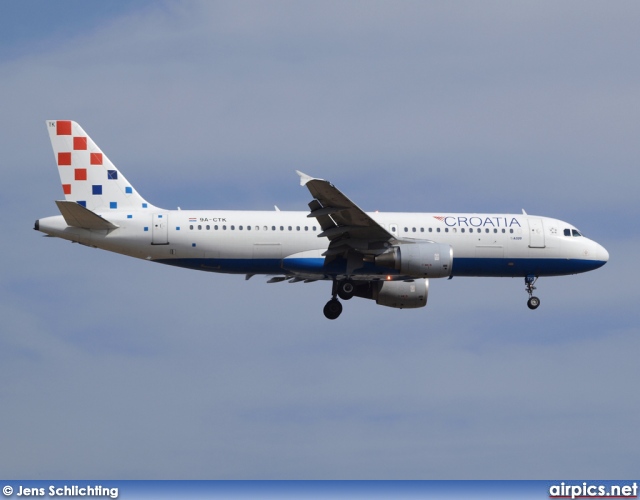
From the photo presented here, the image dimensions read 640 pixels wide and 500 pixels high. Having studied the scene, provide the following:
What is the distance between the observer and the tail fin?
54250mm

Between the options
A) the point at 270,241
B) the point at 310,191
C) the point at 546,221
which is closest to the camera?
the point at 310,191

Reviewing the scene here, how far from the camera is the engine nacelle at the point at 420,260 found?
51.6 metres

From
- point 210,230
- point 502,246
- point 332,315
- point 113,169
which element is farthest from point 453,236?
point 113,169

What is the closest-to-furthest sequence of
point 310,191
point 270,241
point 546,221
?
point 310,191
point 270,241
point 546,221

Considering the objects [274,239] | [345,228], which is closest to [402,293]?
[345,228]

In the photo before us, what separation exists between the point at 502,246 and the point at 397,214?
466 centimetres

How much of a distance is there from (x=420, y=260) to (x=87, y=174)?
14.5m

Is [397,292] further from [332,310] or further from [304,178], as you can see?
[304,178]

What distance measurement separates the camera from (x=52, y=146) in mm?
55250

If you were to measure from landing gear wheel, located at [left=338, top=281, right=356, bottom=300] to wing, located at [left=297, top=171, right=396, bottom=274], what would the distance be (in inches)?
73.2

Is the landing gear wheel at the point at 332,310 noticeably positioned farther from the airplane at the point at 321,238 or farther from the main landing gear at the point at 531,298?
the main landing gear at the point at 531,298

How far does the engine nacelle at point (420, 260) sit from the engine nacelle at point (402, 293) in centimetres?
440

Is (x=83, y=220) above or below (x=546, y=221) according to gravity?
below

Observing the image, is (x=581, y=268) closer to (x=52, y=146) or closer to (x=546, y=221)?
(x=546, y=221)
